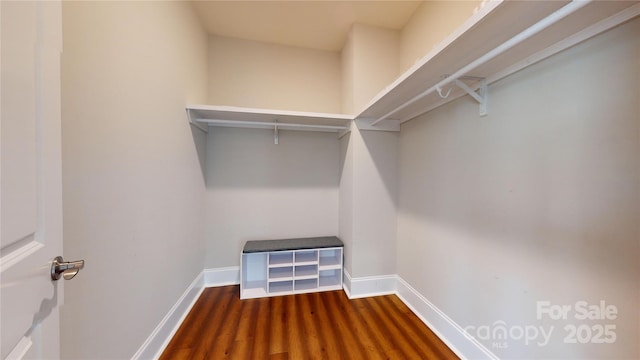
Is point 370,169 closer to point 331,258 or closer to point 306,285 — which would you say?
point 331,258

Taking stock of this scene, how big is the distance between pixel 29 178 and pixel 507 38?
5.51 feet

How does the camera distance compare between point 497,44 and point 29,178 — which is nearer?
point 29,178

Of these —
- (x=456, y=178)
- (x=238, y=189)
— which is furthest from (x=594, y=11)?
(x=238, y=189)

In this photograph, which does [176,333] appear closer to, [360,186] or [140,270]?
[140,270]

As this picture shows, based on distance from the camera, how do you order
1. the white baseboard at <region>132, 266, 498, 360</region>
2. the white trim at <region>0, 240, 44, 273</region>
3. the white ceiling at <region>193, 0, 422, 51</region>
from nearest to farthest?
the white trim at <region>0, 240, 44, 273</region> → the white baseboard at <region>132, 266, 498, 360</region> → the white ceiling at <region>193, 0, 422, 51</region>

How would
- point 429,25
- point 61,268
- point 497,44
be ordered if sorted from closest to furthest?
point 61,268 < point 497,44 < point 429,25

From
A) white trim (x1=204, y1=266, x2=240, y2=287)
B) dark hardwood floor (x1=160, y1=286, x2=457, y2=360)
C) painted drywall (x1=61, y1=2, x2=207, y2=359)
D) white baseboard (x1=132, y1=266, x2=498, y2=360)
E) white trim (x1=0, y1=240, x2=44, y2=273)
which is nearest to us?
white trim (x1=0, y1=240, x2=44, y2=273)

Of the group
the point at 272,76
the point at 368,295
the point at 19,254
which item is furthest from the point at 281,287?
the point at 272,76

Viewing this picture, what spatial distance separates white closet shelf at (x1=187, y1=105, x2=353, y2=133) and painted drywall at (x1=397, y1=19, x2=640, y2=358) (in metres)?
1.05

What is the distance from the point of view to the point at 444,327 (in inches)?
65.9

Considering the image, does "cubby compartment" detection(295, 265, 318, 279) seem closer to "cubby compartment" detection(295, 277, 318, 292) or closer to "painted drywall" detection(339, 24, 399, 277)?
"cubby compartment" detection(295, 277, 318, 292)

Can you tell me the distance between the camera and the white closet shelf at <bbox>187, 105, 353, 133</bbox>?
202 cm

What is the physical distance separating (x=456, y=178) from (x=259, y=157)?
198 cm

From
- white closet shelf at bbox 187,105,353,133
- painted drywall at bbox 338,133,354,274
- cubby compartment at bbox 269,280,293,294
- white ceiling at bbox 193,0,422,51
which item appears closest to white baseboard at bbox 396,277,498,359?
painted drywall at bbox 338,133,354,274
